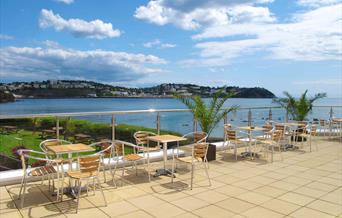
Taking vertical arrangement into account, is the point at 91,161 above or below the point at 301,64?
below

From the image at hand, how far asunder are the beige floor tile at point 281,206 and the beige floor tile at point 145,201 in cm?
163

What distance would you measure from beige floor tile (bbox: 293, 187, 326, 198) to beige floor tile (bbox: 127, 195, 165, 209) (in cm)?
248

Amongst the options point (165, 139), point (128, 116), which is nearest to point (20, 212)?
point (165, 139)

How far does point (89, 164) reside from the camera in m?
4.70

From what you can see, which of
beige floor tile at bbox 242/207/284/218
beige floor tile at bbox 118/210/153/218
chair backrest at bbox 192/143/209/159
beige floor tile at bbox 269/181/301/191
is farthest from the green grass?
beige floor tile at bbox 242/207/284/218

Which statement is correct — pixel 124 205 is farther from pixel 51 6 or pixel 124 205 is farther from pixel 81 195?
pixel 51 6

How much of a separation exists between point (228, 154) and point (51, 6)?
15178 millimetres

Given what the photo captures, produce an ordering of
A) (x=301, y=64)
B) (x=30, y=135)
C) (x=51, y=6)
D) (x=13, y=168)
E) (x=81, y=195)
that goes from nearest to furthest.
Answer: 1. (x=81, y=195)
2. (x=13, y=168)
3. (x=30, y=135)
4. (x=301, y=64)
5. (x=51, y=6)

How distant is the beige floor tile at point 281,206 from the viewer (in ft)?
15.3

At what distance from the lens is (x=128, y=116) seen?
7.90 metres

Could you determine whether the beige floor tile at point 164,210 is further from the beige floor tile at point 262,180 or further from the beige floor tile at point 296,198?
the beige floor tile at point 262,180

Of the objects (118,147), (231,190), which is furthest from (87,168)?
(231,190)

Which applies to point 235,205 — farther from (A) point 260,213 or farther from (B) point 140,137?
(B) point 140,137

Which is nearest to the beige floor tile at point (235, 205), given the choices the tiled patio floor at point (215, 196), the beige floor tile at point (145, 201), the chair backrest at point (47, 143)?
the tiled patio floor at point (215, 196)
